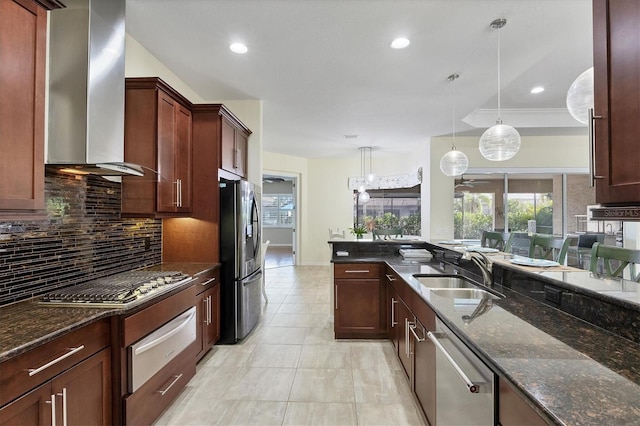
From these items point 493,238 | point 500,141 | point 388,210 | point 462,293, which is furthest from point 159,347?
point 388,210

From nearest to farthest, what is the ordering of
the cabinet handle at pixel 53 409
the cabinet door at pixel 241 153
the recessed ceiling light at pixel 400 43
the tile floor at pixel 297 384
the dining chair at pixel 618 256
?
the cabinet handle at pixel 53 409 → the tile floor at pixel 297 384 → the dining chair at pixel 618 256 → the recessed ceiling light at pixel 400 43 → the cabinet door at pixel 241 153

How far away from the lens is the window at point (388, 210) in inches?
308

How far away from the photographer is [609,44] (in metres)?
1.09

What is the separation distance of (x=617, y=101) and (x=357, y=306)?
2713 millimetres

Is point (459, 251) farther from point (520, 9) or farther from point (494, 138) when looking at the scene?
point (520, 9)

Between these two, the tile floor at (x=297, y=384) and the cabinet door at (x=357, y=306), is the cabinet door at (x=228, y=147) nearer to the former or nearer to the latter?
the cabinet door at (x=357, y=306)

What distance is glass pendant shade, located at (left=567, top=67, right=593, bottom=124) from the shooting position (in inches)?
75.1

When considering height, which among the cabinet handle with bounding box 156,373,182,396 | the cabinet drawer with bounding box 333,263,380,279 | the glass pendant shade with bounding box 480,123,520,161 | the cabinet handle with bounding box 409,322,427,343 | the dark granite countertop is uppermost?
the glass pendant shade with bounding box 480,123,520,161

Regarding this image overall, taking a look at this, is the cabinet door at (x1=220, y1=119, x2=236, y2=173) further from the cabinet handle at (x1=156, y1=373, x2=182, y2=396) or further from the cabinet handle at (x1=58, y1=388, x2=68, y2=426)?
the cabinet handle at (x1=58, y1=388, x2=68, y2=426)

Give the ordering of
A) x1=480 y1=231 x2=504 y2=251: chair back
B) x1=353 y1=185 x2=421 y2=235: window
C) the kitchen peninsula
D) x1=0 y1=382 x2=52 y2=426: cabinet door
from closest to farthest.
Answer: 1. the kitchen peninsula
2. x1=0 y1=382 x2=52 y2=426: cabinet door
3. x1=480 y1=231 x2=504 y2=251: chair back
4. x1=353 y1=185 x2=421 y2=235: window

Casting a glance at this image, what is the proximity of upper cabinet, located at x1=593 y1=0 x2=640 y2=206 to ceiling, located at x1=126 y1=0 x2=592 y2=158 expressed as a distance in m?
1.32

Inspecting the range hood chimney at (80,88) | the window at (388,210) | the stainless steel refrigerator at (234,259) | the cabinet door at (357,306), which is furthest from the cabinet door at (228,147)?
the window at (388,210)

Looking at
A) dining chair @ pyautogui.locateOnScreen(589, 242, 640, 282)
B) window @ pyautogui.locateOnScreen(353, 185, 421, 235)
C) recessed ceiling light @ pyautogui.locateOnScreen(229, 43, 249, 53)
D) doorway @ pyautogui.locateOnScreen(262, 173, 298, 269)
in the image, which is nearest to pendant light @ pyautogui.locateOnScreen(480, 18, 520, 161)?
dining chair @ pyautogui.locateOnScreen(589, 242, 640, 282)

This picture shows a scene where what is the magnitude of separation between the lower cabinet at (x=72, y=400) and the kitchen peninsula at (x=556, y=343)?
1.71m
